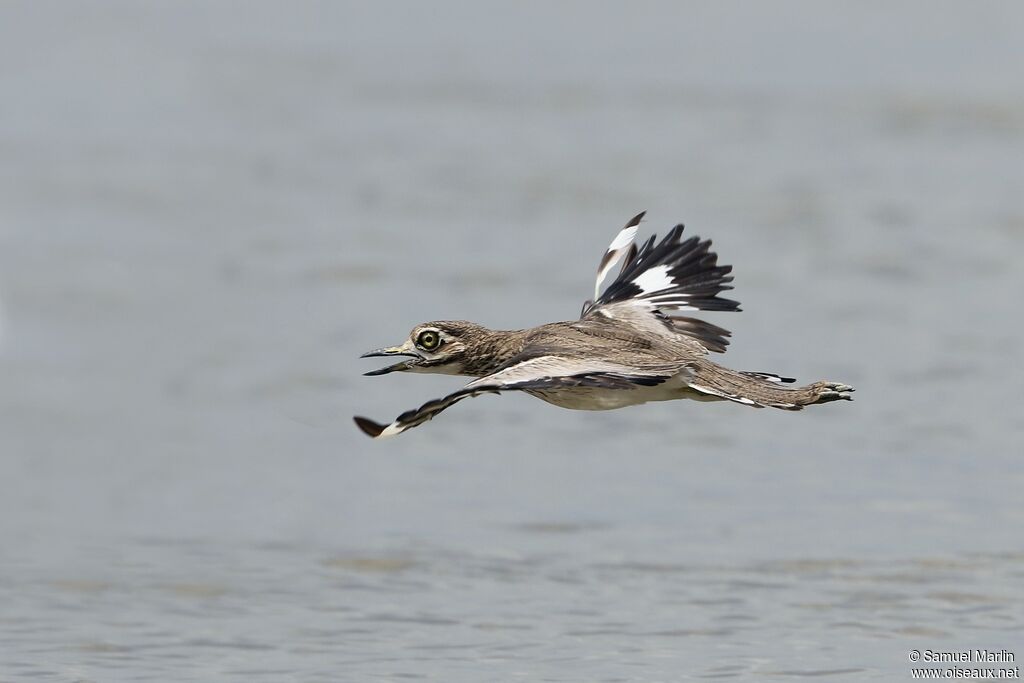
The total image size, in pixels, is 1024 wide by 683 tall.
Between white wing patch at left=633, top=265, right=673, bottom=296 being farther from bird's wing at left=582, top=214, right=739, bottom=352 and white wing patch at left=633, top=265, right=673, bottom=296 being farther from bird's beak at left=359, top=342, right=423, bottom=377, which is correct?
bird's beak at left=359, top=342, right=423, bottom=377

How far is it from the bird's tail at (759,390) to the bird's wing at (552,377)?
0.28 meters

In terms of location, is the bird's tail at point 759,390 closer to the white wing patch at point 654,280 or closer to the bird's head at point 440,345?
the bird's head at point 440,345

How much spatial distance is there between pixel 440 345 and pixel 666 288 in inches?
75.1

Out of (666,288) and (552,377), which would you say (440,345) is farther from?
(666,288)

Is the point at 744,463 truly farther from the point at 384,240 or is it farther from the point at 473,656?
the point at 384,240

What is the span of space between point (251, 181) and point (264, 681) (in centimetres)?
1430

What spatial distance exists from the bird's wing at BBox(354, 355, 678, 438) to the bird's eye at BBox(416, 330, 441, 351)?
0.75 meters

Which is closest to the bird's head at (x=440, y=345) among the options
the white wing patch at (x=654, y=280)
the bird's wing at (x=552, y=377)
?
the bird's wing at (x=552, y=377)

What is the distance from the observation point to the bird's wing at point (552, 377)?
8867mm

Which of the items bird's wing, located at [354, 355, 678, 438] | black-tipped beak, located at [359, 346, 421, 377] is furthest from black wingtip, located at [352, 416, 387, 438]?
black-tipped beak, located at [359, 346, 421, 377]

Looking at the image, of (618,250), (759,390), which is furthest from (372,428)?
(618,250)

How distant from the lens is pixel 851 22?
1312 inches

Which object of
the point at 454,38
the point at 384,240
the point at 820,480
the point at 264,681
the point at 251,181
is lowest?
the point at 264,681

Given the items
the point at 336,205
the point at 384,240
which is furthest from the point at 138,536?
the point at 336,205
